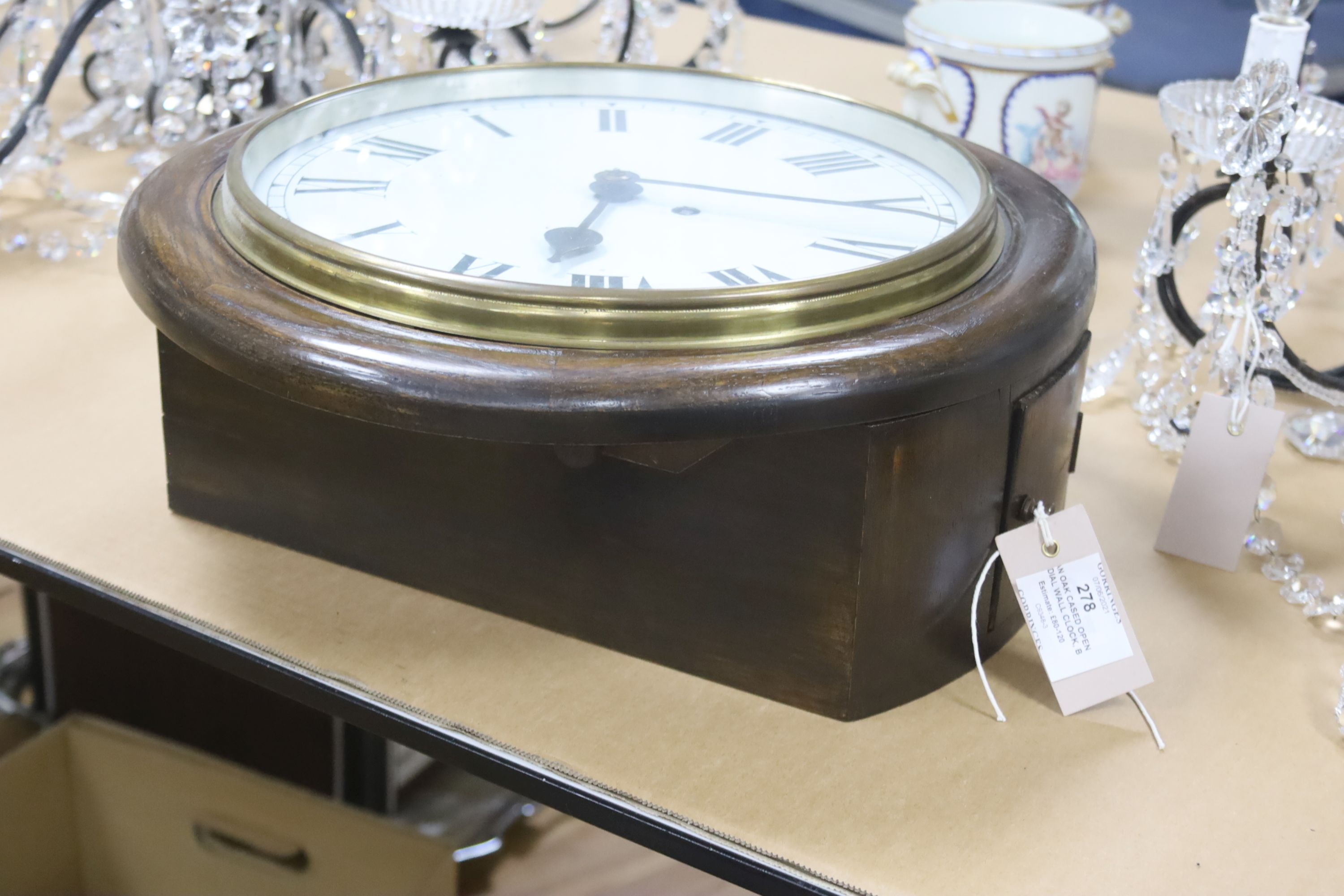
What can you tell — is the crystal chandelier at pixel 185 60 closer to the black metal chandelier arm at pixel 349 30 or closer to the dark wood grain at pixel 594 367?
the black metal chandelier arm at pixel 349 30

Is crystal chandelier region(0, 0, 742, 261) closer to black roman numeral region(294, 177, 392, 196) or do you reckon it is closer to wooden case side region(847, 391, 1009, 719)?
black roman numeral region(294, 177, 392, 196)

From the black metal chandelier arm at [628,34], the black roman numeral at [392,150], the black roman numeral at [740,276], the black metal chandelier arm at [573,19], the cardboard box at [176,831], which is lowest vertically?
the cardboard box at [176,831]

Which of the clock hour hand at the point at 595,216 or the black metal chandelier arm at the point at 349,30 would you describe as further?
the black metal chandelier arm at the point at 349,30

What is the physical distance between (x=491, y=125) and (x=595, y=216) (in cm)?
17

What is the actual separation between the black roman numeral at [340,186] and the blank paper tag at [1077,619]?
0.43 meters

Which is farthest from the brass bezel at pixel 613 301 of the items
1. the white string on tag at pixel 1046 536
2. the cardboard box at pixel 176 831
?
the cardboard box at pixel 176 831

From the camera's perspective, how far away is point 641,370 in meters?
0.67

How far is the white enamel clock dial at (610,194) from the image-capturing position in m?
0.78

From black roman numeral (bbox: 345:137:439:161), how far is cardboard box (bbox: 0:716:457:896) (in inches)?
20.4

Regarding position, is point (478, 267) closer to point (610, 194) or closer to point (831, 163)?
point (610, 194)

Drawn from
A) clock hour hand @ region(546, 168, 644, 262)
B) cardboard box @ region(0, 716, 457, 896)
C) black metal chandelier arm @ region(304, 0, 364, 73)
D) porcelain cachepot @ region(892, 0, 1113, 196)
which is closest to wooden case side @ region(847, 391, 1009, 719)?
clock hour hand @ region(546, 168, 644, 262)

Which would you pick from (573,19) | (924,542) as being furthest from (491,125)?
(573,19)

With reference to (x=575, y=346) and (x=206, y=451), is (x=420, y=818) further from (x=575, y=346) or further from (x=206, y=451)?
(x=575, y=346)

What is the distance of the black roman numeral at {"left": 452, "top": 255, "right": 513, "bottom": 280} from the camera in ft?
2.49
